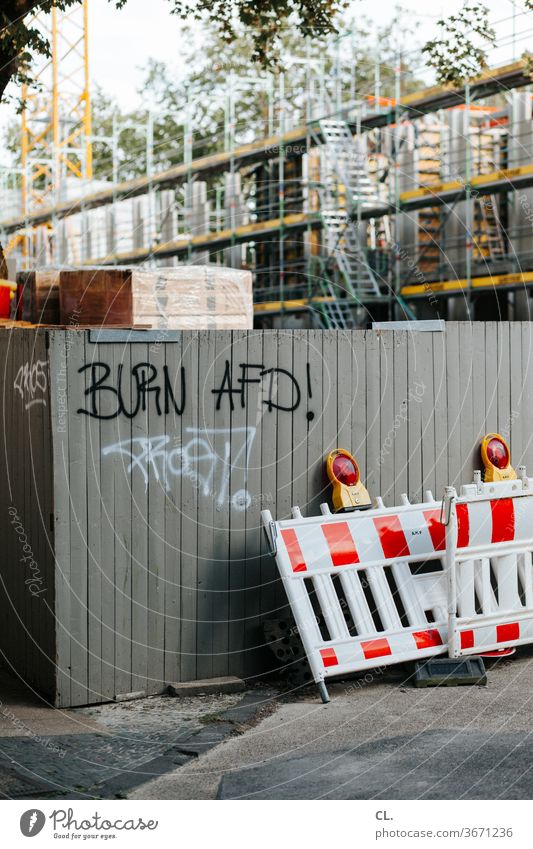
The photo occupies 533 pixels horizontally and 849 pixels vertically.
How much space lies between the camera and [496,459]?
8.83m

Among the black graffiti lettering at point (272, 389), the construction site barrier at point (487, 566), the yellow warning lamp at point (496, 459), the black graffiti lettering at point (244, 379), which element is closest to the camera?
the construction site barrier at point (487, 566)

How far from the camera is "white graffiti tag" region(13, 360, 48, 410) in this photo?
718 centimetres

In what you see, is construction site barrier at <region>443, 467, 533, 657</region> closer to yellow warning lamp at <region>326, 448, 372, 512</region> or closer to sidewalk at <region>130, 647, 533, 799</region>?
sidewalk at <region>130, 647, 533, 799</region>

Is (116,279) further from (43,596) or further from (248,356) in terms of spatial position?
(43,596)

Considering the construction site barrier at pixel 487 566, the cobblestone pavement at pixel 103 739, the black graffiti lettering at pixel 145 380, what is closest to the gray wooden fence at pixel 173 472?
the black graffiti lettering at pixel 145 380

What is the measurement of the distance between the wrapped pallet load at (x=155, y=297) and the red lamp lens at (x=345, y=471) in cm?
160

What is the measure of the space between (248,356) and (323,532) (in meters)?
1.32

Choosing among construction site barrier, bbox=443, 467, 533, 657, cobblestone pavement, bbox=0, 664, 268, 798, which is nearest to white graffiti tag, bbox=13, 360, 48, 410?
cobblestone pavement, bbox=0, 664, 268, 798

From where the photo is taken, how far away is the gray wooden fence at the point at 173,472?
23.4 feet

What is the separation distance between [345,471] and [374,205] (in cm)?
1543

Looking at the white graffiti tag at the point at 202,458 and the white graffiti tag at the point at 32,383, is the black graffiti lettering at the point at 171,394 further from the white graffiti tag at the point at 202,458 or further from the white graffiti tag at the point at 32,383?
the white graffiti tag at the point at 32,383

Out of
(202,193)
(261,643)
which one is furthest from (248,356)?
(202,193)

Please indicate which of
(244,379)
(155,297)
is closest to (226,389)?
(244,379)

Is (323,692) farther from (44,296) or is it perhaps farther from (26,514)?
(44,296)
